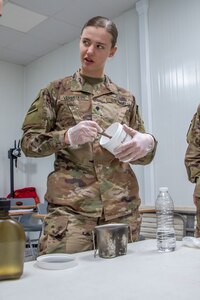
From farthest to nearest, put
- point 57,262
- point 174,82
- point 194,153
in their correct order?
1. point 174,82
2. point 194,153
3. point 57,262

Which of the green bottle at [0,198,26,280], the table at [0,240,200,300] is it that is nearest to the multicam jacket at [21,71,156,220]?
the table at [0,240,200,300]

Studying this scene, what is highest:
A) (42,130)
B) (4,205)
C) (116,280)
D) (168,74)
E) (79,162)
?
(168,74)

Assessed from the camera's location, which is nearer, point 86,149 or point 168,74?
Result: point 86,149

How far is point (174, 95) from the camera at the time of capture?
3643 millimetres

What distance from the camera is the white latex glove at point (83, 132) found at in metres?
1.20

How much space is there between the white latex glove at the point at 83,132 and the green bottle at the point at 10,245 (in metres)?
0.47

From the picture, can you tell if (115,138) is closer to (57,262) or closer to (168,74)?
(57,262)

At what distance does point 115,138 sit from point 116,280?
1.72 feet

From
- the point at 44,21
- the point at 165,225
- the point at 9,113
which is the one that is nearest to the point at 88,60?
the point at 165,225

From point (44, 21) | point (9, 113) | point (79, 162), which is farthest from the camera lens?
point (9, 113)

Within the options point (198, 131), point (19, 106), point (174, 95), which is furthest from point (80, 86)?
Result: point (19, 106)

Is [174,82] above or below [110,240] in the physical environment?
above

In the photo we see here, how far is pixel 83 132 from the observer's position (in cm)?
121

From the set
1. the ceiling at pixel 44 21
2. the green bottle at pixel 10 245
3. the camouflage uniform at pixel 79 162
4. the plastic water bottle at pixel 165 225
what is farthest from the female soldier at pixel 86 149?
the ceiling at pixel 44 21
